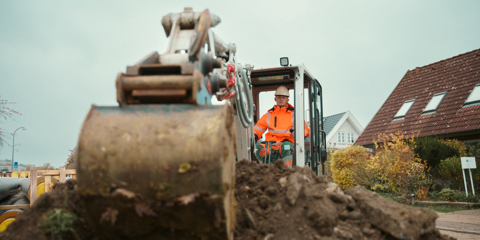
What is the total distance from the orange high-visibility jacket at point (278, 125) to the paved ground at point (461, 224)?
115 inches

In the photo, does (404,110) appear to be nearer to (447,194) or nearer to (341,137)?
(447,194)

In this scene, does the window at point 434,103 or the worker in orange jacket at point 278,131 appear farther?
the window at point 434,103

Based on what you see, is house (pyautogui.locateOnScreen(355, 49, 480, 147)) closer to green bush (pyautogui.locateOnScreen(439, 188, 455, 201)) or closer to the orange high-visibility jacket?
green bush (pyautogui.locateOnScreen(439, 188, 455, 201))

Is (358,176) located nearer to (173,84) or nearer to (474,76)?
(474,76)

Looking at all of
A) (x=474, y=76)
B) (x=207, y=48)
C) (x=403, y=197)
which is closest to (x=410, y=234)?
(x=207, y=48)

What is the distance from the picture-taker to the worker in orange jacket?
6.62 m

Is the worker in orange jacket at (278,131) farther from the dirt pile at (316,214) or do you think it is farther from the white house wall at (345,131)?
Answer: the white house wall at (345,131)

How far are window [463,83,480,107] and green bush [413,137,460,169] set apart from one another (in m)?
2.67

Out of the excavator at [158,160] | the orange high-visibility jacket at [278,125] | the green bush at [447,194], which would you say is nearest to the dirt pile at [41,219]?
the excavator at [158,160]

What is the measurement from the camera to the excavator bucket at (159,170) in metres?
2.34

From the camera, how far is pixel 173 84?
2.59m

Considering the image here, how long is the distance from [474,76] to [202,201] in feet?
54.3

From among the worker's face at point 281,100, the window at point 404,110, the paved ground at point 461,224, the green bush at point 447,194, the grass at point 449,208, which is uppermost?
the window at point 404,110

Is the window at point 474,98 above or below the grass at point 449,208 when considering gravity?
above
